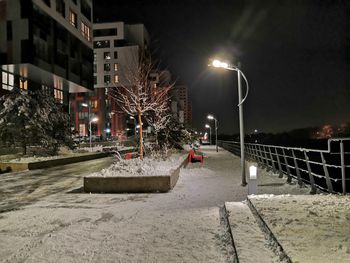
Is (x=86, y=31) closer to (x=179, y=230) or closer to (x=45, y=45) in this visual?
(x=45, y=45)

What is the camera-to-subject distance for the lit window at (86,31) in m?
41.8

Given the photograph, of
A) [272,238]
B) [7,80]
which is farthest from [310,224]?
[7,80]

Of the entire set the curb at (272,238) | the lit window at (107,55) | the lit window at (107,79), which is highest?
the lit window at (107,55)

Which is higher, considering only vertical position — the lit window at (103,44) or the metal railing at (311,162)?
the lit window at (103,44)

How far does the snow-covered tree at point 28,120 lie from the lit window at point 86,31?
65.1 ft

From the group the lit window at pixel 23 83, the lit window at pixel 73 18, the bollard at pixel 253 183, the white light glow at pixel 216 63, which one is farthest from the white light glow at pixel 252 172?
the lit window at pixel 73 18

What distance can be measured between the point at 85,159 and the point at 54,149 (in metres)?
3.14

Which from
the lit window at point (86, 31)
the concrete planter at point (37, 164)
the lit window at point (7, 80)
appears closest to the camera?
the concrete planter at point (37, 164)

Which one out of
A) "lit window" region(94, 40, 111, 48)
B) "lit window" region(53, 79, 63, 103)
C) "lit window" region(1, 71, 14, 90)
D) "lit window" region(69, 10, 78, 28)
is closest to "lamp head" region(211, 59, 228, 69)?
"lit window" region(1, 71, 14, 90)

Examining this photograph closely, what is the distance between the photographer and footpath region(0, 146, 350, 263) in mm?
4805

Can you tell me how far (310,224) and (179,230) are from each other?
95.6 inches

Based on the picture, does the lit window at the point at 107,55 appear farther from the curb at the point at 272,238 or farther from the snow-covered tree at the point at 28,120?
the curb at the point at 272,238

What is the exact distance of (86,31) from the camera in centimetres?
4331

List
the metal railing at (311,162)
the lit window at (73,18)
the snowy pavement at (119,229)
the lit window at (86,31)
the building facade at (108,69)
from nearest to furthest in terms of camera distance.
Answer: the snowy pavement at (119,229)
the metal railing at (311,162)
the lit window at (73,18)
the lit window at (86,31)
the building facade at (108,69)
